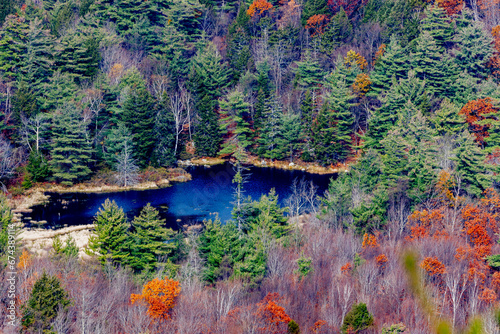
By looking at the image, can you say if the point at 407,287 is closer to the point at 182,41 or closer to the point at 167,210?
the point at 167,210

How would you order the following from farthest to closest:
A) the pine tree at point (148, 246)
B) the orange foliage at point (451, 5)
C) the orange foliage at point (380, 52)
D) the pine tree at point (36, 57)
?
the orange foliage at point (451, 5) < the orange foliage at point (380, 52) < the pine tree at point (36, 57) < the pine tree at point (148, 246)

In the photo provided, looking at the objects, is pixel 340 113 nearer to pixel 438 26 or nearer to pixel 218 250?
pixel 438 26

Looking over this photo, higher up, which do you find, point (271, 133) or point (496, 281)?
point (271, 133)

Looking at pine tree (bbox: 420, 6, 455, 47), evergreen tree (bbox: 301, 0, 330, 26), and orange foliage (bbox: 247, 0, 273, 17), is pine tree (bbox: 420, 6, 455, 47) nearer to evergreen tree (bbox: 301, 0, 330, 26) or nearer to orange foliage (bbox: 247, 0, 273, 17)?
evergreen tree (bbox: 301, 0, 330, 26)

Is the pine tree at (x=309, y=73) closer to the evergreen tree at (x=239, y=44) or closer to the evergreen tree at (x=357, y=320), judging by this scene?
the evergreen tree at (x=239, y=44)

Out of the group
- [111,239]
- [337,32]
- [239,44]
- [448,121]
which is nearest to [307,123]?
[337,32]

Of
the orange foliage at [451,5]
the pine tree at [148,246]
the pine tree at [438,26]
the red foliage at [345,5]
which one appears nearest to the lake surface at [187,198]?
the pine tree at [148,246]
